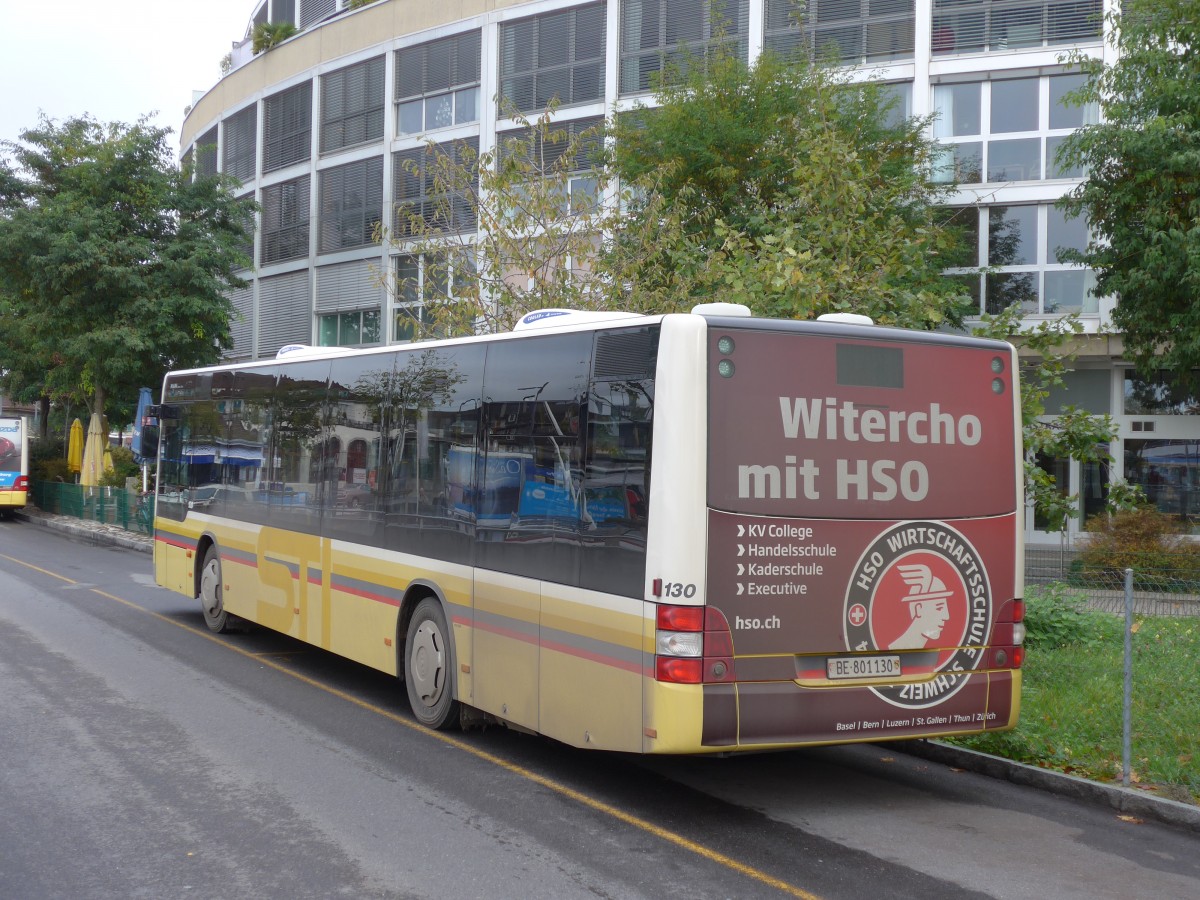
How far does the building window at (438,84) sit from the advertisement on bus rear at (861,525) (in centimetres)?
2718

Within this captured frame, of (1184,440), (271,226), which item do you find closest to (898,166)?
(1184,440)

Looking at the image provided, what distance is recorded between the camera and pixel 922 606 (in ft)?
23.1

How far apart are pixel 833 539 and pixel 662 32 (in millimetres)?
24596

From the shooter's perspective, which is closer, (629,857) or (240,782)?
(629,857)

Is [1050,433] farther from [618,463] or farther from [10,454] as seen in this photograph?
[10,454]

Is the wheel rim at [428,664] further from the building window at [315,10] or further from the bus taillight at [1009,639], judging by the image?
the building window at [315,10]

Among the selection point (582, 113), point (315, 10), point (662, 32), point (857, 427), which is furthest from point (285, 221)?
point (857, 427)

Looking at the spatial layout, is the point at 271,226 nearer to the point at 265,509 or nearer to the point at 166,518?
the point at 166,518

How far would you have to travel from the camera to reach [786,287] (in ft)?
38.3

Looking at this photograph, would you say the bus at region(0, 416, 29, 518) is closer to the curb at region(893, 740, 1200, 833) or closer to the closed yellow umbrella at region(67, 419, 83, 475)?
the closed yellow umbrella at region(67, 419, 83, 475)

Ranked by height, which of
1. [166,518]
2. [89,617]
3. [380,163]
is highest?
[380,163]

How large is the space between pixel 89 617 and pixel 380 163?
2239 centimetres

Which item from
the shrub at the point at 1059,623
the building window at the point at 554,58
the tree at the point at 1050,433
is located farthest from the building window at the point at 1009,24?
the shrub at the point at 1059,623

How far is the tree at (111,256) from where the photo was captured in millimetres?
29828
